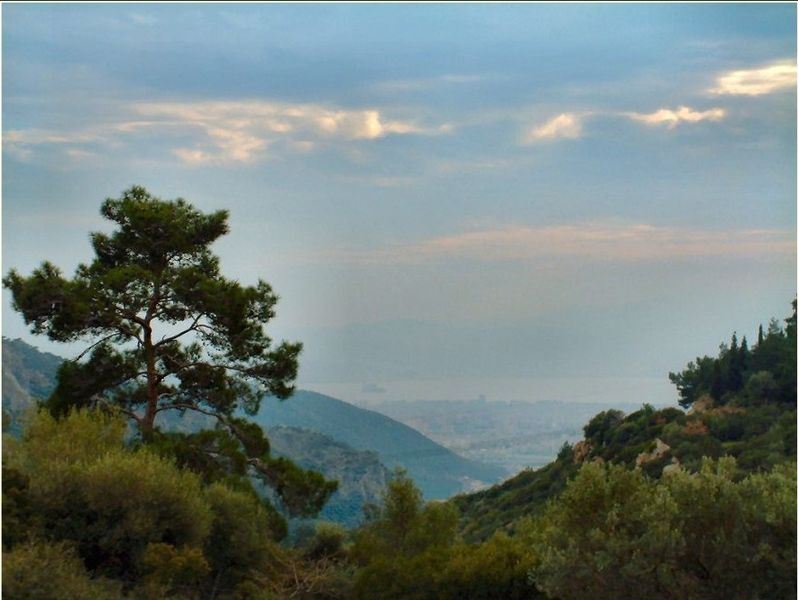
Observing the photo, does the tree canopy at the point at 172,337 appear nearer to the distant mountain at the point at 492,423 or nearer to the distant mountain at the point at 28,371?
the distant mountain at the point at 28,371

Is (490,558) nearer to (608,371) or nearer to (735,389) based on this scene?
(735,389)

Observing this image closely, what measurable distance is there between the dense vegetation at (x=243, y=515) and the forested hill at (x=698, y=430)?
5666 mm

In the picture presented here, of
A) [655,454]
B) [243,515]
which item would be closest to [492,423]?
[655,454]

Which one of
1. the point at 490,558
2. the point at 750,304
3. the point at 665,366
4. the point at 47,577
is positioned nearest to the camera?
the point at 47,577

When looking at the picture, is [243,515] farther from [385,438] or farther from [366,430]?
[366,430]

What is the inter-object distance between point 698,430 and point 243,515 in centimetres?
2926

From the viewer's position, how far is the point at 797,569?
19594mm

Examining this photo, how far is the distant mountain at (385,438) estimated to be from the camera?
4956 inches

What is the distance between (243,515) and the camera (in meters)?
26.6

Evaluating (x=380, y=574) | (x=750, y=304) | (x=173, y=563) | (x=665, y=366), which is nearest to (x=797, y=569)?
(x=380, y=574)

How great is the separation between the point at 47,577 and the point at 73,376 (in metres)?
11.5

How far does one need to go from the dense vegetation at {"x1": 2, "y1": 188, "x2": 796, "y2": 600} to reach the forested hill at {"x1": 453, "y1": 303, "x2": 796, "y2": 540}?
5.67m

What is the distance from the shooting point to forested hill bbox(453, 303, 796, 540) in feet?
146

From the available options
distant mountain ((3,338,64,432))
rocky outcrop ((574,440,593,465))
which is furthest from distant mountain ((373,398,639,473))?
rocky outcrop ((574,440,593,465))
